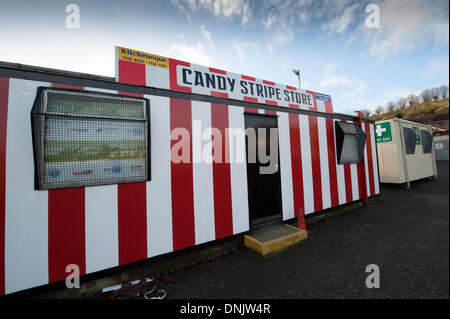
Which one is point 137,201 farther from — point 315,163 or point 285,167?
point 315,163

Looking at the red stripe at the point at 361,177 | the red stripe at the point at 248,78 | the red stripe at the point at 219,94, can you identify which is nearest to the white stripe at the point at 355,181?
the red stripe at the point at 361,177

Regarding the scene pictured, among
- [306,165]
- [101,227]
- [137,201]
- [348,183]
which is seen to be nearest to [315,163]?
[306,165]

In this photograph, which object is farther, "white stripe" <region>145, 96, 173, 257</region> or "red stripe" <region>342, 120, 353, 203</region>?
"red stripe" <region>342, 120, 353, 203</region>

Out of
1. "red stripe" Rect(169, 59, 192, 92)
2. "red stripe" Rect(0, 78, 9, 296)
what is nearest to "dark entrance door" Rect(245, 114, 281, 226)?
"red stripe" Rect(169, 59, 192, 92)

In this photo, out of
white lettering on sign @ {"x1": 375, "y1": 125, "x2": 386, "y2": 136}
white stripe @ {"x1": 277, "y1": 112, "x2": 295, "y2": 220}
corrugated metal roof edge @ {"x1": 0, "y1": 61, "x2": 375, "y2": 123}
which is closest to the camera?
corrugated metal roof edge @ {"x1": 0, "y1": 61, "x2": 375, "y2": 123}

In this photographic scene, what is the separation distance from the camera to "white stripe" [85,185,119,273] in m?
1.92

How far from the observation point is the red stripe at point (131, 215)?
6.77 feet

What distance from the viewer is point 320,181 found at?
3771mm

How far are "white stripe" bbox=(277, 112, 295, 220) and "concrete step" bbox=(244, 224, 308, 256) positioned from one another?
1.23 ft

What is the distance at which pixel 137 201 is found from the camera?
2.16 m

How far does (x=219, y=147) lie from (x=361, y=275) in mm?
2324

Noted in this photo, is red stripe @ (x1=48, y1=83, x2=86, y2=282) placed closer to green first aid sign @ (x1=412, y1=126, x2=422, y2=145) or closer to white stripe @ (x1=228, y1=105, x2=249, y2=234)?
white stripe @ (x1=228, y1=105, x2=249, y2=234)

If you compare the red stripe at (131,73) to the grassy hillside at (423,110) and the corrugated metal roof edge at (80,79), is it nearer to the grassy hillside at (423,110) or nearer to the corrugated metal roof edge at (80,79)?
the corrugated metal roof edge at (80,79)

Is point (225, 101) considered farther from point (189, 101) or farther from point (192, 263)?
point (192, 263)
